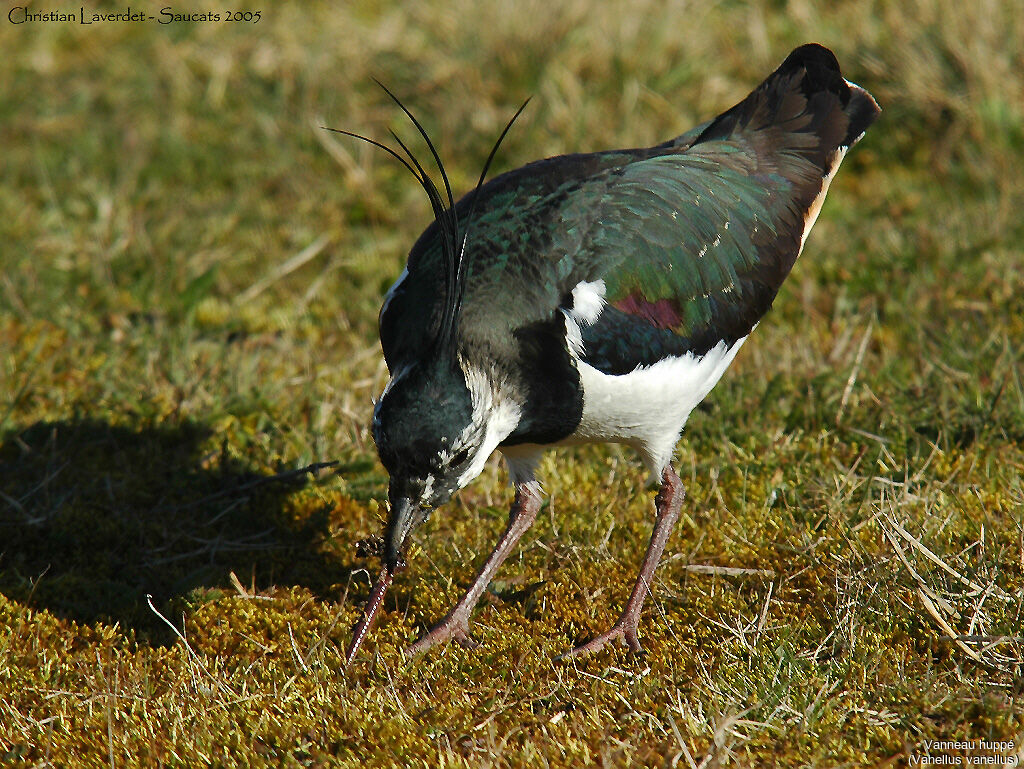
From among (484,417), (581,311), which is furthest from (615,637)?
(581,311)

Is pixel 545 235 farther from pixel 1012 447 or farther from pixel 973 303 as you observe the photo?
pixel 973 303

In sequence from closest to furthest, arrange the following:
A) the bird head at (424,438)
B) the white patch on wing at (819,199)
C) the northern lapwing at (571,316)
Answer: the bird head at (424,438) → the northern lapwing at (571,316) → the white patch on wing at (819,199)

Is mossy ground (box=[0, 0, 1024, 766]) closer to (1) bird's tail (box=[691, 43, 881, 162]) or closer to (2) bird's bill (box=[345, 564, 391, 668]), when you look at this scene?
(2) bird's bill (box=[345, 564, 391, 668])

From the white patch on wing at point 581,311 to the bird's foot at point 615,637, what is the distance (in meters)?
0.93

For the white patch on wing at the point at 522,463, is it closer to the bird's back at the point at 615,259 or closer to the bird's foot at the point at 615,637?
the bird's back at the point at 615,259

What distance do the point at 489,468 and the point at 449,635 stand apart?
1.09m

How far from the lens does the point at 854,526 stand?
4.22 meters

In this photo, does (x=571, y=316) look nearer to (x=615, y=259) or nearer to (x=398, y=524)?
(x=615, y=259)

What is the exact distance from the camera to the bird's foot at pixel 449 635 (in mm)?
3863

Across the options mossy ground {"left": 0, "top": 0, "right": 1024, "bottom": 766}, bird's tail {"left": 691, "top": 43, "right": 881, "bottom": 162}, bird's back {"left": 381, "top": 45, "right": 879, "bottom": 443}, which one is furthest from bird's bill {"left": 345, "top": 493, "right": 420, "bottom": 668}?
bird's tail {"left": 691, "top": 43, "right": 881, "bottom": 162}

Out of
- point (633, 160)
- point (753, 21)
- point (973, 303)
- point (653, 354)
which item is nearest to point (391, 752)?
point (653, 354)

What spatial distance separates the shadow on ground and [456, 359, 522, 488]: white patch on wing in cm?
98

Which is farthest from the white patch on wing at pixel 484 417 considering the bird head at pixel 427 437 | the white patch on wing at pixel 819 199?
the white patch on wing at pixel 819 199

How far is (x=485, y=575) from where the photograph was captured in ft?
13.6
